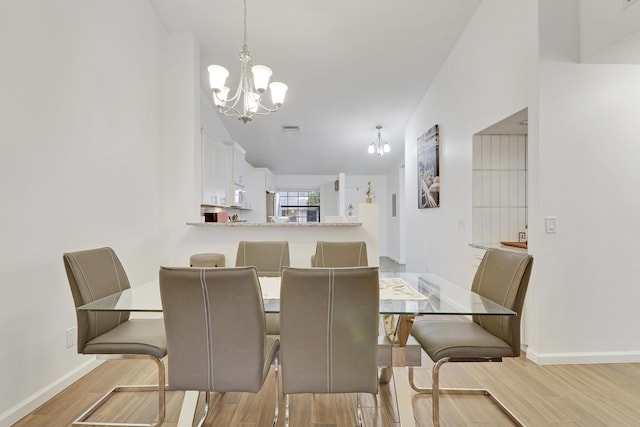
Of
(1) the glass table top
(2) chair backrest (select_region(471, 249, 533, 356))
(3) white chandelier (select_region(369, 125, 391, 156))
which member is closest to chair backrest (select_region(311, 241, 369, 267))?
(1) the glass table top

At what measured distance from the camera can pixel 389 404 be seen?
2084mm

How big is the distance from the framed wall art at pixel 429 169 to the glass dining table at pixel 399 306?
117 inches

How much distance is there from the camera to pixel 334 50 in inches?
173

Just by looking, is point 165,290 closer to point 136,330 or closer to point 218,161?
point 136,330

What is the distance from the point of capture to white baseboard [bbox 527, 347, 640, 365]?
8.56ft

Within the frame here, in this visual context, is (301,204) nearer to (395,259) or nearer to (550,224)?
(395,259)

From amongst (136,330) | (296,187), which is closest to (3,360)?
(136,330)

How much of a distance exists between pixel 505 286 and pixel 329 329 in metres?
1.03

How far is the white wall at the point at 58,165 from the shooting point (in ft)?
6.37

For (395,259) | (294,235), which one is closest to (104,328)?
(294,235)

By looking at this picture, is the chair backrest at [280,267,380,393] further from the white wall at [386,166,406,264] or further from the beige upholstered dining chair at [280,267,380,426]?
the white wall at [386,166,406,264]

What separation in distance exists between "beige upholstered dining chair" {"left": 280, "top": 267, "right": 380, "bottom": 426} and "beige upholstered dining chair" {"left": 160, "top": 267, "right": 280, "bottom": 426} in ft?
0.41

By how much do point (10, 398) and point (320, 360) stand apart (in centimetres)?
179

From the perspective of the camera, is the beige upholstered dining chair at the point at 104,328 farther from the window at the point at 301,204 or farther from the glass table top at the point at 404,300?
the window at the point at 301,204
